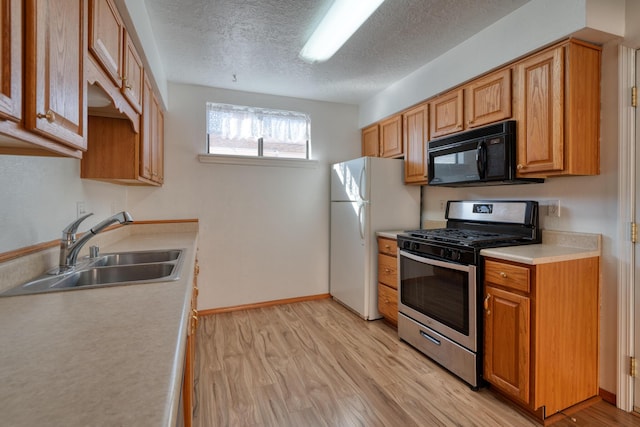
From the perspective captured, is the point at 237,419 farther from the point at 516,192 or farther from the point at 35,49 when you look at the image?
the point at 516,192

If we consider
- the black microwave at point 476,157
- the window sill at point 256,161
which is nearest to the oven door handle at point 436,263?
the black microwave at point 476,157

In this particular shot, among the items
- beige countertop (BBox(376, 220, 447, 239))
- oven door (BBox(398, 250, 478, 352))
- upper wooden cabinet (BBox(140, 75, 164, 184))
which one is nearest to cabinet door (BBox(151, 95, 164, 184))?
upper wooden cabinet (BBox(140, 75, 164, 184))

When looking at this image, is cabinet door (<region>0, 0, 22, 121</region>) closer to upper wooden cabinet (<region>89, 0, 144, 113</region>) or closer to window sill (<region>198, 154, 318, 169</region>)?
upper wooden cabinet (<region>89, 0, 144, 113</region>)

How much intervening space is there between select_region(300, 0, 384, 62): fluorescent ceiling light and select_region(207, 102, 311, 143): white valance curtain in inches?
41.8

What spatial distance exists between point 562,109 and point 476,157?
0.57 meters

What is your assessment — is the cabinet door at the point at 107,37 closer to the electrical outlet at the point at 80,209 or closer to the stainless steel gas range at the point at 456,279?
the electrical outlet at the point at 80,209

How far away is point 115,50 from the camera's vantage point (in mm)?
1396

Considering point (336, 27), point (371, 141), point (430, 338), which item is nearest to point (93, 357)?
point (430, 338)

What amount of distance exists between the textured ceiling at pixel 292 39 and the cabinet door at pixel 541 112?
1.42 ft

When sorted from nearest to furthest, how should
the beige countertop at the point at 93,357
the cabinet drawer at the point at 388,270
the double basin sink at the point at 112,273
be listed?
the beige countertop at the point at 93,357, the double basin sink at the point at 112,273, the cabinet drawer at the point at 388,270

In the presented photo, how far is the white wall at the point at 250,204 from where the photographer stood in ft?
10.5

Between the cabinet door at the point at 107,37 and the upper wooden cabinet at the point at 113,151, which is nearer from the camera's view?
the cabinet door at the point at 107,37

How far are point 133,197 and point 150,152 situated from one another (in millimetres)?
985

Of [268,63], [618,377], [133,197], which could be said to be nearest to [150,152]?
[133,197]
